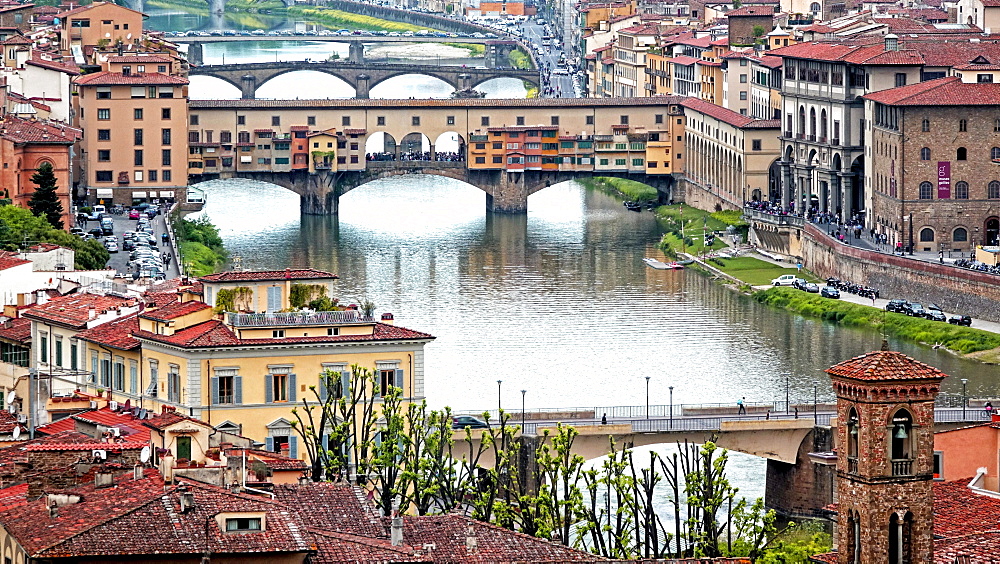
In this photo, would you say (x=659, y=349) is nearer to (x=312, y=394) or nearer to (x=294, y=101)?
(x=312, y=394)

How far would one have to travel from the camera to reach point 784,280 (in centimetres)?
7950

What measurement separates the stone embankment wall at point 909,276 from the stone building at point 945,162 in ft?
7.06

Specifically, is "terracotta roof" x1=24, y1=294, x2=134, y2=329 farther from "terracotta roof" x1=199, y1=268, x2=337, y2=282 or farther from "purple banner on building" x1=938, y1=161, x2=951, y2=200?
"purple banner on building" x1=938, y1=161, x2=951, y2=200

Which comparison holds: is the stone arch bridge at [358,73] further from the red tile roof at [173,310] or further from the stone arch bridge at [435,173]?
the red tile roof at [173,310]

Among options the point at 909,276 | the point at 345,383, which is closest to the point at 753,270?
the point at 909,276

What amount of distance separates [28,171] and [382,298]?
10159 millimetres

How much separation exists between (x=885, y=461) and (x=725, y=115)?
245 ft

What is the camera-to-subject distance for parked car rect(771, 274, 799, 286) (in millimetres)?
78875

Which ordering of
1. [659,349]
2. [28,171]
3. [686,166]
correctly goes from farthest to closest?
[686,166] < [28,171] < [659,349]

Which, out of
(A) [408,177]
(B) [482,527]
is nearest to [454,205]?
(A) [408,177]

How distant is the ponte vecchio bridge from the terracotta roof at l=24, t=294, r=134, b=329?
56.5m

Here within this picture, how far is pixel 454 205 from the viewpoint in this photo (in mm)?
107125

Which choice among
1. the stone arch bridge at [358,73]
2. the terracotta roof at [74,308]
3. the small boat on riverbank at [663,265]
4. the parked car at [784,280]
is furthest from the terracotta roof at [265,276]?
the stone arch bridge at [358,73]

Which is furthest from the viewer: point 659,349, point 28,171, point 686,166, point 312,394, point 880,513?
point 686,166
